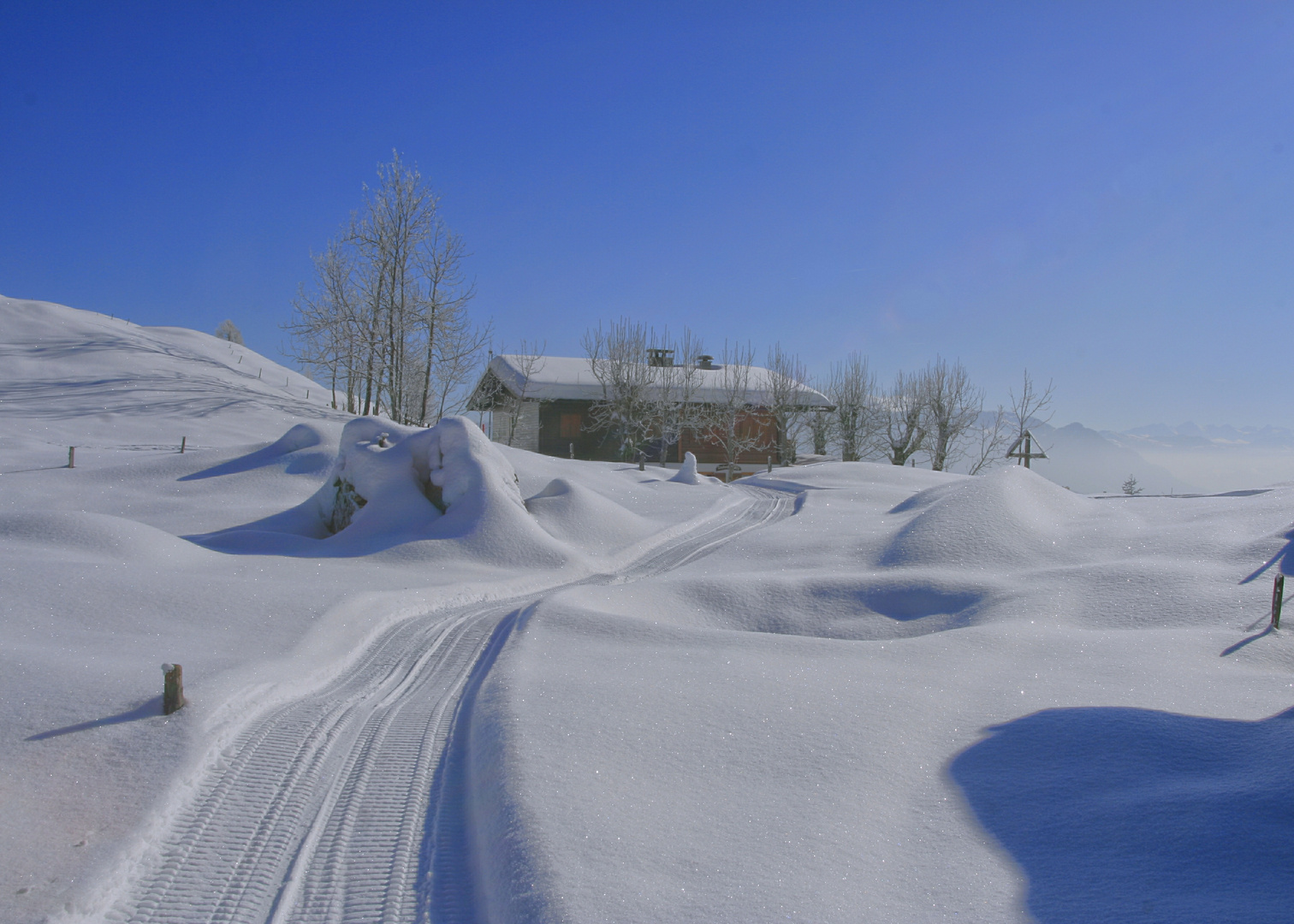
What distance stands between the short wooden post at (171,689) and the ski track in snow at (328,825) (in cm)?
41

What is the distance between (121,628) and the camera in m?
5.89

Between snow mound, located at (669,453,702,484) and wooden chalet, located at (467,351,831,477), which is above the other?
wooden chalet, located at (467,351,831,477)

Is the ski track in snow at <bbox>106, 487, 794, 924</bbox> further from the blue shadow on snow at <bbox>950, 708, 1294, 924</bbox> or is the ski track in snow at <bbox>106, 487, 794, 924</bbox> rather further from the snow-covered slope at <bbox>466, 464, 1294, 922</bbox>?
the blue shadow on snow at <bbox>950, 708, 1294, 924</bbox>

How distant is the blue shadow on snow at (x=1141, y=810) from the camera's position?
8.76 ft

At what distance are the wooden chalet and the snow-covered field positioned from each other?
69.7 feet

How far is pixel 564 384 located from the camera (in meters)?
32.5

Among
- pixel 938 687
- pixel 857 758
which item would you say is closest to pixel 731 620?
pixel 938 687

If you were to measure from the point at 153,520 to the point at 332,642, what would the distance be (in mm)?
8512

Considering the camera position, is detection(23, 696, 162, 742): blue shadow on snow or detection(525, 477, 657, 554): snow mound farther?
detection(525, 477, 657, 554): snow mound

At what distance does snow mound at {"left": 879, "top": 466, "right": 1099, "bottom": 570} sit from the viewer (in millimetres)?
9672

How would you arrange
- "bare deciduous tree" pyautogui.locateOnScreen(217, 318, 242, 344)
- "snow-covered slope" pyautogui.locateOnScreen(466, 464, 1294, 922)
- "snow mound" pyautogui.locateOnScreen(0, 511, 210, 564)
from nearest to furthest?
"snow-covered slope" pyautogui.locateOnScreen(466, 464, 1294, 922)
"snow mound" pyautogui.locateOnScreen(0, 511, 210, 564)
"bare deciduous tree" pyautogui.locateOnScreen(217, 318, 242, 344)

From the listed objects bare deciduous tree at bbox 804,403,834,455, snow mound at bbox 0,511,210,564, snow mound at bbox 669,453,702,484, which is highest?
bare deciduous tree at bbox 804,403,834,455

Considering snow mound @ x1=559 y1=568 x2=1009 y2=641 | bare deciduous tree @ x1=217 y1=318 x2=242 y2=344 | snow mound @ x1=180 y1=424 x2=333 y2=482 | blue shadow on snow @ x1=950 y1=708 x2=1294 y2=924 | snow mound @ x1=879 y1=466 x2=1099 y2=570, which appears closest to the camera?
blue shadow on snow @ x1=950 y1=708 x2=1294 y2=924

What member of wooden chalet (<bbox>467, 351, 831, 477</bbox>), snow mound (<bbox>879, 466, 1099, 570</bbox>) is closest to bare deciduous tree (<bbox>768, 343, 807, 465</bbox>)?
wooden chalet (<bbox>467, 351, 831, 477</bbox>)
